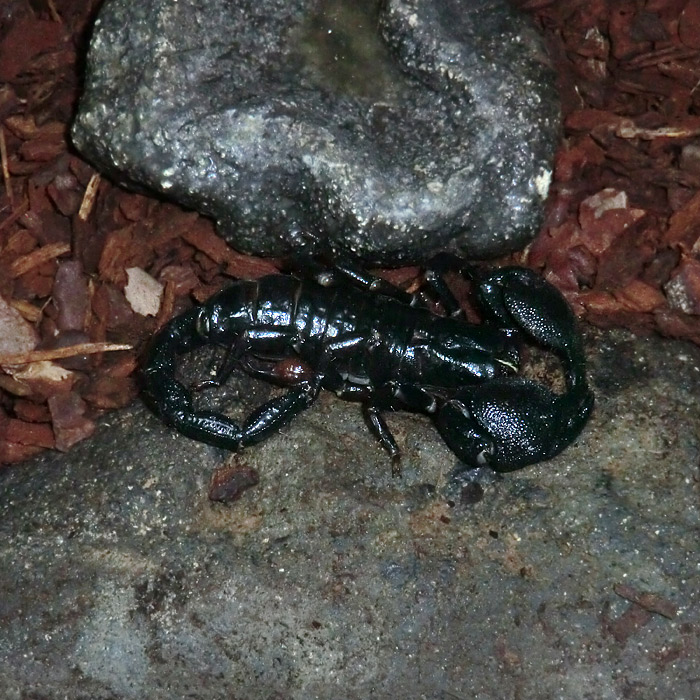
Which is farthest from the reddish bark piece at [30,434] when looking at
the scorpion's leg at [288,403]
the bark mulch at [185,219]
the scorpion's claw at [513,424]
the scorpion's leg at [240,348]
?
the scorpion's claw at [513,424]

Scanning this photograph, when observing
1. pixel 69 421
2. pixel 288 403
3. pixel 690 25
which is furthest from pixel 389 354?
pixel 690 25

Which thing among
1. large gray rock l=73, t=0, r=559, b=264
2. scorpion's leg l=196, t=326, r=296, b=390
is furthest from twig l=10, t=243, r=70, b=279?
scorpion's leg l=196, t=326, r=296, b=390

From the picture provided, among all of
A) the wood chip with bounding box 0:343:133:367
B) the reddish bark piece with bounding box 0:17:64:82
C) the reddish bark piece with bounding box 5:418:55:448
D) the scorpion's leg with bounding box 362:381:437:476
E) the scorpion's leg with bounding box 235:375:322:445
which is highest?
the reddish bark piece with bounding box 0:17:64:82

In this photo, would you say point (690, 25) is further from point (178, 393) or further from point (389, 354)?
point (178, 393)

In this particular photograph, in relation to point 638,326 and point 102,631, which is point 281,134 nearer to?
point 638,326

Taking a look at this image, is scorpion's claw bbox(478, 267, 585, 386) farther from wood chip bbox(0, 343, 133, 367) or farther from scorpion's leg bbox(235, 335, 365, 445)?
wood chip bbox(0, 343, 133, 367)

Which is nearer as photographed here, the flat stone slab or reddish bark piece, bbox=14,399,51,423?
the flat stone slab

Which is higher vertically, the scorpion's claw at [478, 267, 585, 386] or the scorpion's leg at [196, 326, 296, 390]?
the scorpion's claw at [478, 267, 585, 386]
